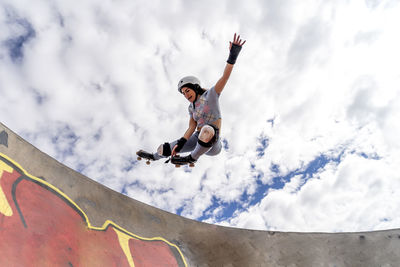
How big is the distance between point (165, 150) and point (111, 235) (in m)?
2.27

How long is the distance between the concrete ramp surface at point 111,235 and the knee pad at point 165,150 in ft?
7.03

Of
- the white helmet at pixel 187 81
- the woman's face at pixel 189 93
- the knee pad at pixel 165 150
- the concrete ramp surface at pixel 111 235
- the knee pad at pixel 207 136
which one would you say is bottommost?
the concrete ramp surface at pixel 111 235

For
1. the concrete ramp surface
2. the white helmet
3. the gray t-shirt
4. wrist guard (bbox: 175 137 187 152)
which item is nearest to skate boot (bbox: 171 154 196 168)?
wrist guard (bbox: 175 137 187 152)

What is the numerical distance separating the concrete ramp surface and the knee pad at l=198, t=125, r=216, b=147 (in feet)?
9.44

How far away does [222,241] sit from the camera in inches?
249

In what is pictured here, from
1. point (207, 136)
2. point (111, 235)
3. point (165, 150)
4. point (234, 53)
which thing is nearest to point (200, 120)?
point (207, 136)

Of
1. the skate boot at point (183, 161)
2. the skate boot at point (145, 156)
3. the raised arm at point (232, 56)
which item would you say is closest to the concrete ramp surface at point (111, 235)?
the skate boot at point (145, 156)

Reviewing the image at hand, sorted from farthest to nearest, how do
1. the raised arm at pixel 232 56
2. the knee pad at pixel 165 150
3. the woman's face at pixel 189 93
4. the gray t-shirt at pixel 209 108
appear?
1. the knee pad at pixel 165 150
2. the woman's face at pixel 189 93
3. the gray t-shirt at pixel 209 108
4. the raised arm at pixel 232 56

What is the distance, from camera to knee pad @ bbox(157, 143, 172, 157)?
4.12 metres

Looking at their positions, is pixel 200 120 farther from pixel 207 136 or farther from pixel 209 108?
pixel 207 136

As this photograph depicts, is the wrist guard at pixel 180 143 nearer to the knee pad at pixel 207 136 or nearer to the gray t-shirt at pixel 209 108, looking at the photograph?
the gray t-shirt at pixel 209 108

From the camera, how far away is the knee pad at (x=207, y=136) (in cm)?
343

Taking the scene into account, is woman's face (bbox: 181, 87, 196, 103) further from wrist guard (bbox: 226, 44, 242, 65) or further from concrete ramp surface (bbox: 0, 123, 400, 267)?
concrete ramp surface (bbox: 0, 123, 400, 267)

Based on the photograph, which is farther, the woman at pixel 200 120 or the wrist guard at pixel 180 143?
the wrist guard at pixel 180 143
